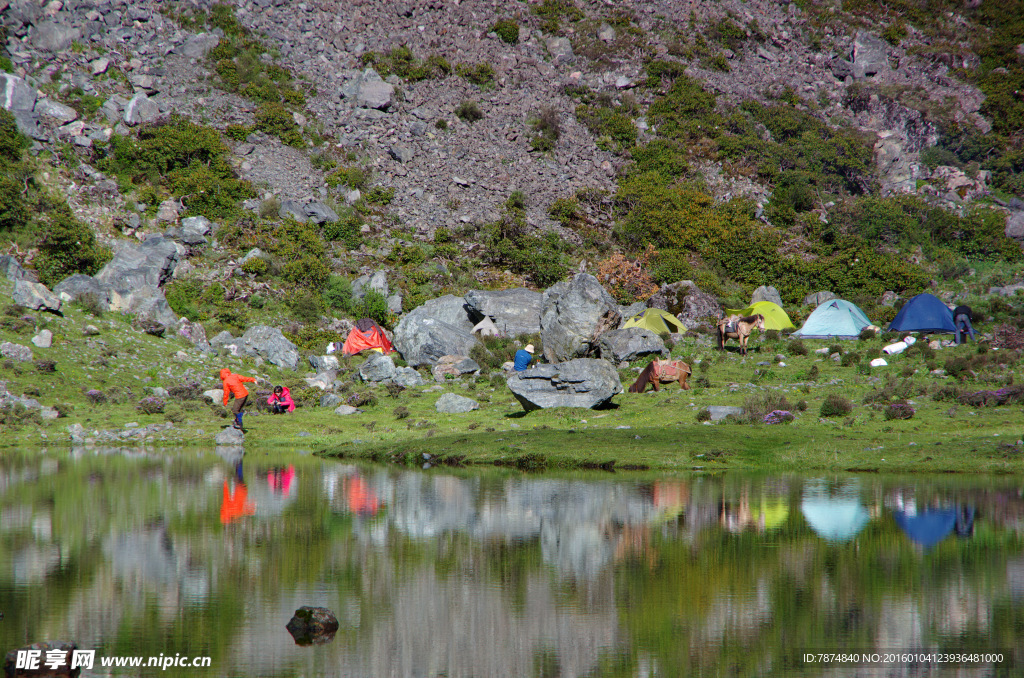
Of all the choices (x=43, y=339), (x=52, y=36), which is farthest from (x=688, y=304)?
(x=52, y=36)

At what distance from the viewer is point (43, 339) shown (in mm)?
32906

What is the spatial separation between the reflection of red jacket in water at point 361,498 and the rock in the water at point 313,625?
6.41 m

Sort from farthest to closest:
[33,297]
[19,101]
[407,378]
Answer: [19,101]
[33,297]
[407,378]

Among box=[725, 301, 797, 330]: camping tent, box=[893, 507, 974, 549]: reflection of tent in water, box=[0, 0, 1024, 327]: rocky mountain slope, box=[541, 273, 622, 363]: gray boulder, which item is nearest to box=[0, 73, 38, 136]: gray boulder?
box=[0, 0, 1024, 327]: rocky mountain slope

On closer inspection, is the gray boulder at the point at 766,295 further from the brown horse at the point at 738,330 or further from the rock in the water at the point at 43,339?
the rock in the water at the point at 43,339

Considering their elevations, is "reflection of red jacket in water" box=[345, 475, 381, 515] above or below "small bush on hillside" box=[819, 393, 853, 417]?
below

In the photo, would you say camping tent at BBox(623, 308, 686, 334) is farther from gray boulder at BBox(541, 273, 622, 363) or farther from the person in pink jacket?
the person in pink jacket

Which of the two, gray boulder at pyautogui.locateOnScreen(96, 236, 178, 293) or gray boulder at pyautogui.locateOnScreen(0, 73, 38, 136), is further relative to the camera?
gray boulder at pyautogui.locateOnScreen(0, 73, 38, 136)

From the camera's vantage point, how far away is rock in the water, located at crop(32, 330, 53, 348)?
32719 millimetres

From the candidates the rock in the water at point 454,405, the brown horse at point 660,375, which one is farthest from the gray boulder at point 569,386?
the brown horse at point 660,375

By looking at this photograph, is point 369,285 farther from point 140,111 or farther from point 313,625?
point 313,625

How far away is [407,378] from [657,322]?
14469mm

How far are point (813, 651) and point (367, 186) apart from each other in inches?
2309

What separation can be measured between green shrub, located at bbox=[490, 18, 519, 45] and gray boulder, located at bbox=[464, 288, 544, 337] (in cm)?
4631
